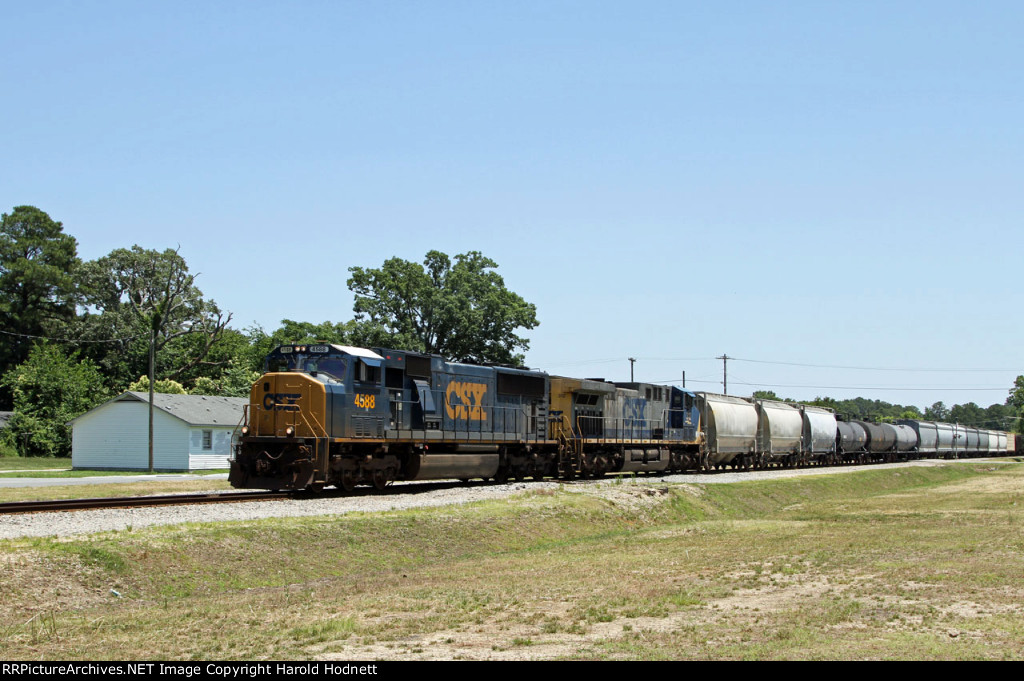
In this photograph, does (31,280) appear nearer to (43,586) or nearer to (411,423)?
(411,423)

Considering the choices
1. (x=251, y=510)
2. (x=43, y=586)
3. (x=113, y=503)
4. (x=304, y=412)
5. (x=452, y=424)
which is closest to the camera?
(x=43, y=586)

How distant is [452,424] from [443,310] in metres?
41.5

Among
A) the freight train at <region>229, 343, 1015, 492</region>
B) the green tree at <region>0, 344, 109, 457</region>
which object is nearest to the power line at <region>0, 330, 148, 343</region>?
the green tree at <region>0, 344, 109, 457</region>

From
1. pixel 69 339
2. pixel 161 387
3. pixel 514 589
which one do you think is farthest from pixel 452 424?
pixel 69 339

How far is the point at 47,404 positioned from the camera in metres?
64.1

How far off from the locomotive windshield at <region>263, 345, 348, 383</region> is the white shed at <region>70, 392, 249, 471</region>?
1075 inches

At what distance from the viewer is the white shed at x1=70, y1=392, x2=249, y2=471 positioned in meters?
50.6

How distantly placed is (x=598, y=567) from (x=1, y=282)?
8238 cm

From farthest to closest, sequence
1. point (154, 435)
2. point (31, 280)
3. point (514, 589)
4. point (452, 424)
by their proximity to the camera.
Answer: point (31, 280), point (154, 435), point (452, 424), point (514, 589)

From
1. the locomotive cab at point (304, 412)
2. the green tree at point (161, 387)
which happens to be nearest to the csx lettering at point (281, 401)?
the locomotive cab at point (304, 412)

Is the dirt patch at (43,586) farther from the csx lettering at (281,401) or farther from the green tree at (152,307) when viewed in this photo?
the green tree at (152,307)
